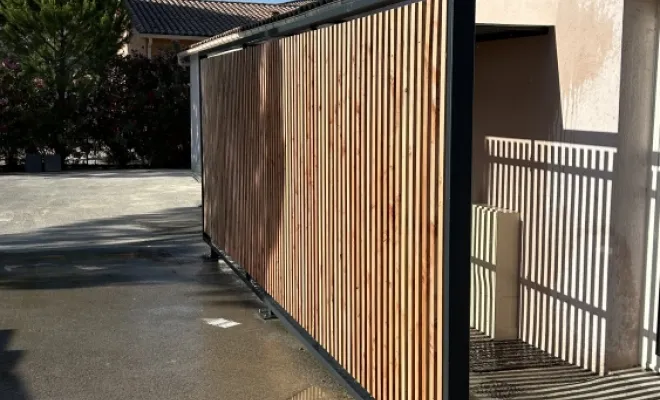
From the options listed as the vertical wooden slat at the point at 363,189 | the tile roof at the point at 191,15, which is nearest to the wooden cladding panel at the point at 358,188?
the vertical wooden slat at the point at 363,189

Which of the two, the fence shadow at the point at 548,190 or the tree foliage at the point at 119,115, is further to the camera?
the tree foliage at the point at 119,115

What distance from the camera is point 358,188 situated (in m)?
4.38

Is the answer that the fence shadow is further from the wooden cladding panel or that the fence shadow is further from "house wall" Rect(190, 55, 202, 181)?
"house wall" Rect(190, 55, 202, 181)

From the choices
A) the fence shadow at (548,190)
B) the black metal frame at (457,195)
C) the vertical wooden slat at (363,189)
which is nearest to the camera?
the black metal frame at (457,195)

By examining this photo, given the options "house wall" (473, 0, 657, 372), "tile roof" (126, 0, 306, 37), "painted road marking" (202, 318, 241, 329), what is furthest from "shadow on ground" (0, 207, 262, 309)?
"tile roof" (126, 0, 306, 37)

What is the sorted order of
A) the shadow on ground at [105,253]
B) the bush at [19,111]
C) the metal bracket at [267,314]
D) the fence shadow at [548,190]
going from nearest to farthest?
1. the fence shadow at [548,190]
2. the metal bracket at [267,314]
3. the shadow on ground at [105,253]
4. the bush at [19,111]

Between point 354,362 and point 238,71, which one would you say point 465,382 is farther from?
point 238,71

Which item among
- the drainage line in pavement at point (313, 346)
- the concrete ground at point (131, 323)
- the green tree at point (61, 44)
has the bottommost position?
the concrete ground at point (131, 323)

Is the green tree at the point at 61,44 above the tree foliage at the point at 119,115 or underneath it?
above

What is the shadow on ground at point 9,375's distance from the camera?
5074 mm

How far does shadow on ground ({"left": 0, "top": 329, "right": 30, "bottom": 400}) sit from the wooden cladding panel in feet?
5.94

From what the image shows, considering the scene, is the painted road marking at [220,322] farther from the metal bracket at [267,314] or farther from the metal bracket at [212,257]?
the metal bracket at [212,257]

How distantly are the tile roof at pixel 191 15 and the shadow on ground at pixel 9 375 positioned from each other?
1872 cm

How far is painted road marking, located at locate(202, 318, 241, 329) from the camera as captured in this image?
666 cm
